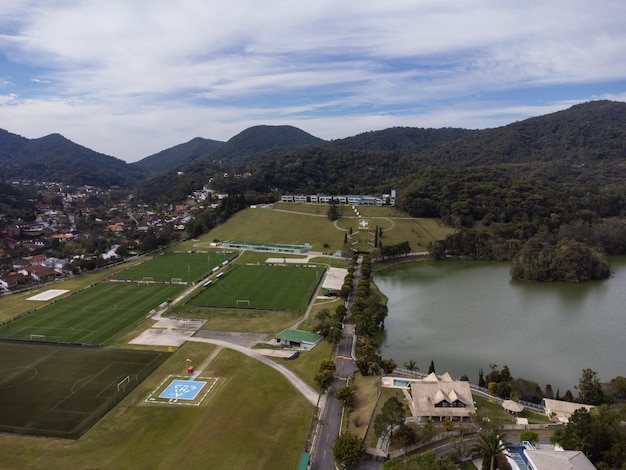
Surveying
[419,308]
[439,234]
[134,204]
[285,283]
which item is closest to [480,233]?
[439,234]

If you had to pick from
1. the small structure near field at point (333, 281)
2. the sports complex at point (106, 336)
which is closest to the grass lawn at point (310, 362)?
the sports complex at point (106, 336)

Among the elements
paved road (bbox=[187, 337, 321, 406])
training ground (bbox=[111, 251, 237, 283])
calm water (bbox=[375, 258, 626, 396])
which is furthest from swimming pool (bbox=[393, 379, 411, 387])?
training ground (bbox=[111, 251, 237, 283])

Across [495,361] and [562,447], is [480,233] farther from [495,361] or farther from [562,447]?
[562,447]

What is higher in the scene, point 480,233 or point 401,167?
point 401,167

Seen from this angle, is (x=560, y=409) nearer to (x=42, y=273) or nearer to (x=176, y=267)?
(x=176, y=267)

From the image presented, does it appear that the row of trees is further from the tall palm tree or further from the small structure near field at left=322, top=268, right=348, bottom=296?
the small structure near field at left=322, top=268, right=348, bottom=296

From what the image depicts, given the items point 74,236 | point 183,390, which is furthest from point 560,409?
point 74,236

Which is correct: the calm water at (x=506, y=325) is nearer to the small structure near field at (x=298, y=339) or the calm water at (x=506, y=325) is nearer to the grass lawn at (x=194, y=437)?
the small structure near field at (x=298, y=339)
